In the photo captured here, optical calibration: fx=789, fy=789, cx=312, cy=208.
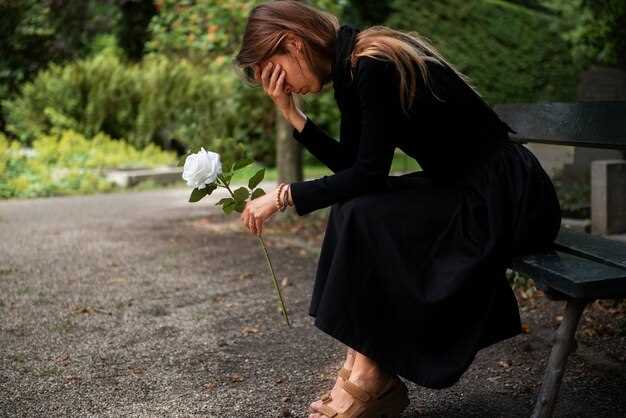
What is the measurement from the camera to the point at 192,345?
136 inches

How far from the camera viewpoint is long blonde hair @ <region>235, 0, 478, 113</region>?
7.75 feet

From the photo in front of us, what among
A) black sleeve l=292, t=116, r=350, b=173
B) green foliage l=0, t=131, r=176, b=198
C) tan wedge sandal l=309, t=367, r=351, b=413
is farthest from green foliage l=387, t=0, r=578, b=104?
tan wedge sandal l=309, t=367, r=351, b=413

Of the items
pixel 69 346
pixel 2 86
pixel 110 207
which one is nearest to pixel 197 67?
pixel 2 86

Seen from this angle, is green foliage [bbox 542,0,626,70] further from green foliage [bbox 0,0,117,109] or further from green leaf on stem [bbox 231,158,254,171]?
green foliage [bbox 0,0,117,109]

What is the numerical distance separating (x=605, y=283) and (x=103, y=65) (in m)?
10.4

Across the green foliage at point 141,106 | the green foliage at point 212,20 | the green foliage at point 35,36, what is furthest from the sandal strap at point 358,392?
the green foliage at point 35,36

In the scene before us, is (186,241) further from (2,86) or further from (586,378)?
(2,86)

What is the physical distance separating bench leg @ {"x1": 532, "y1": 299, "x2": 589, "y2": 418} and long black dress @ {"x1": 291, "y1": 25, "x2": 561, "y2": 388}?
0.62 feet

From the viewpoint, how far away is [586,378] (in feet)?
9.69

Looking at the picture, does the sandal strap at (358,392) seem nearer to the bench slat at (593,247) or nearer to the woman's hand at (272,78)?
the bench slat at (593,247)

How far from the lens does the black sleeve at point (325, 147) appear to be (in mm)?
2791

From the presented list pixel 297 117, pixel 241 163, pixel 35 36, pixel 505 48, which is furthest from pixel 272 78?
pixel 35 36

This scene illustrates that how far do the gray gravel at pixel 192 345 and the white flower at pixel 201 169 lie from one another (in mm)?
793

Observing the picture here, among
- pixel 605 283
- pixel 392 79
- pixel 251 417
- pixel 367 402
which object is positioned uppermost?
pixel 392 79
